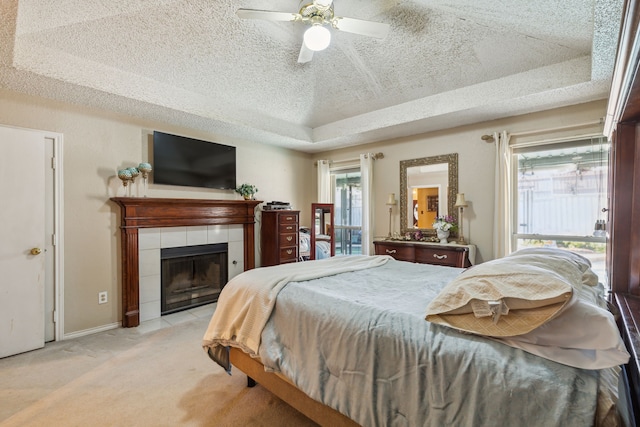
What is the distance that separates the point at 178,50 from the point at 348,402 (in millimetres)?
3121

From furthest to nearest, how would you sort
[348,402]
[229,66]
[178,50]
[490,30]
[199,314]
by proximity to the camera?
[199,314], [229,66], [178,50], [490,30], [348,402]

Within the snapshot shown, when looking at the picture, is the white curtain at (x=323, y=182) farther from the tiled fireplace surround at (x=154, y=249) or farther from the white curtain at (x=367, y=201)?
the tiled fireplace surround at (x=154, y=249)

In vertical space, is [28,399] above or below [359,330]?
below

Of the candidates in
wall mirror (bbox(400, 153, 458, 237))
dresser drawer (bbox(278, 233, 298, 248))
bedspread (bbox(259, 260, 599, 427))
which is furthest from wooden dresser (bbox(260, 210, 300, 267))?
bedspread (bbox(259, 260, 599, 427))

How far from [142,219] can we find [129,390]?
1880 millimetres

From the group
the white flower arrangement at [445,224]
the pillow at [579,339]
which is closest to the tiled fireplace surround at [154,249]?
the white flower arrangement at [445,224]

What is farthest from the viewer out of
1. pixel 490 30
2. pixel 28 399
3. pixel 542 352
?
pixel 490 30

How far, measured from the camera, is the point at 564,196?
128 inches

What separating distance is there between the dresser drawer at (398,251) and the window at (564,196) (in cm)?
124

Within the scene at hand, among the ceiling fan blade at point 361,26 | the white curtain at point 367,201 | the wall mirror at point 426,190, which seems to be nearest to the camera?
the ceiling fan blade at point 361,26

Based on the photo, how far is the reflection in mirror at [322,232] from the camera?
5027 mm

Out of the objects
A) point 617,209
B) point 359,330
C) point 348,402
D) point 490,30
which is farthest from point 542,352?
point 490,30

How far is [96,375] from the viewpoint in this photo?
225cm

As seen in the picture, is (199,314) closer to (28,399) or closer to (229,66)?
(28,399)
